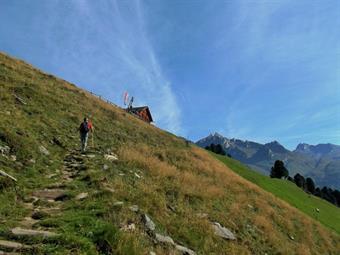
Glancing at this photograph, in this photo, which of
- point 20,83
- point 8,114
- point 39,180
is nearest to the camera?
point 39,180

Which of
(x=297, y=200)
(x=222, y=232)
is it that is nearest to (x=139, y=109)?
(x=297, y=200)

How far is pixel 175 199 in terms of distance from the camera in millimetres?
16547

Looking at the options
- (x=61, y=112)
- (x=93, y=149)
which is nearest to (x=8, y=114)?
(x=93, y=149)

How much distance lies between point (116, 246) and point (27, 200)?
443 cm

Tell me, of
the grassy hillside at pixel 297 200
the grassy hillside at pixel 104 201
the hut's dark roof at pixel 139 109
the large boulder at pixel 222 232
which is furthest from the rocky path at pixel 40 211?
the hut's dark roof at pixel 139 109

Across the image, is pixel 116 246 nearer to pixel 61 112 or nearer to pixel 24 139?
pixel 24 139

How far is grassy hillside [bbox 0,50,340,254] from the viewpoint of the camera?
30.9 feet

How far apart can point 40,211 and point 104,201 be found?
2271 mm

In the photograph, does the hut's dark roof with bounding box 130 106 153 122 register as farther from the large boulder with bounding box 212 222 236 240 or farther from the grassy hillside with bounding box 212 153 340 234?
the large boulder with bounding box 212 222 236 240

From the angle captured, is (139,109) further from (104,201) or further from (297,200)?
(104,201)

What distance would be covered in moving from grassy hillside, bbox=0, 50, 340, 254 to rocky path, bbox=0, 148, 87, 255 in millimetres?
30

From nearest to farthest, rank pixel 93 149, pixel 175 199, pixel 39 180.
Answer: pixel 39 180, pixel 175 199, pixel 93 149

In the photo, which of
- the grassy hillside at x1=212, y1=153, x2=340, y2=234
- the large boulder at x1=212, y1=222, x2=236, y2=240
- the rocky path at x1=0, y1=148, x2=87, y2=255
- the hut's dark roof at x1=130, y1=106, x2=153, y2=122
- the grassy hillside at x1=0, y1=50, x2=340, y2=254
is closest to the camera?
the rocky path at x1=0, y1=148, x2=87, y2=255

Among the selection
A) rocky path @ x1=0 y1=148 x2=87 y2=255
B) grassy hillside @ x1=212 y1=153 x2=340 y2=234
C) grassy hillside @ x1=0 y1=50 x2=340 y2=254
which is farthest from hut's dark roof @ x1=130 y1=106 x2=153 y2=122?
rocky path @ x1=0 y1=148 x2=87 y2=255
